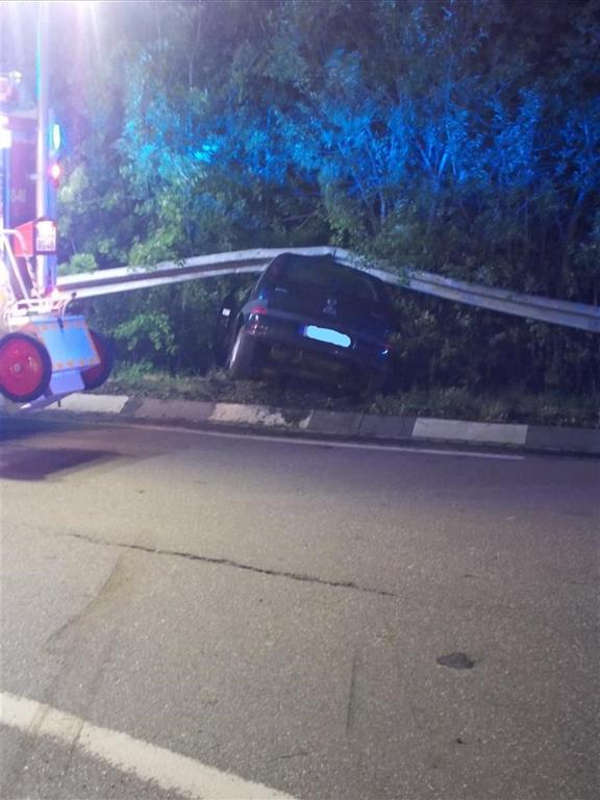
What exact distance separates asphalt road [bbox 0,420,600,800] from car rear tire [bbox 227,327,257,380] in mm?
2701

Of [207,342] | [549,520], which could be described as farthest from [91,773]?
[207,342]

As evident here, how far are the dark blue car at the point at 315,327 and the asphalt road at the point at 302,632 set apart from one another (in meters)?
2.54

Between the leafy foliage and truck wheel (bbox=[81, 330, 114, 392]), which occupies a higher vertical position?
the leafy foliage

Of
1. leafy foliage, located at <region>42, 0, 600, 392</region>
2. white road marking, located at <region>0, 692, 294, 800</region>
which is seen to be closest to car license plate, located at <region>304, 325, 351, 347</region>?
leafy foliage, located at <region>42, 0, 600, 392</region>

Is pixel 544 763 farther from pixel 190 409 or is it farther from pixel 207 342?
pixel 207 342

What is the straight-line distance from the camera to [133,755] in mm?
3898

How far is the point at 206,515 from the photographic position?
6.94 meters

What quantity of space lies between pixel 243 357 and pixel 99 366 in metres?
1.57

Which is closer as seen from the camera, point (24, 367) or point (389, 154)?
point (24, 367)

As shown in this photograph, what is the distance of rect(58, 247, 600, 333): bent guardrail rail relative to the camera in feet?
35.1

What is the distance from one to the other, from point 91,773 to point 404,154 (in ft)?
32.1

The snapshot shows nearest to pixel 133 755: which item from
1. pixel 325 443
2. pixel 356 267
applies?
pixel 325 443

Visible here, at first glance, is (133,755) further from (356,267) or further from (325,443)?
(356,267)

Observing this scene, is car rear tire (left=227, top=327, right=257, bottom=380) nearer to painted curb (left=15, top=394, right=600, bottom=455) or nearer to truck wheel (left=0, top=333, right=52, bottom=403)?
painted curb (left=15, top=394, right=600, bottom=455)
